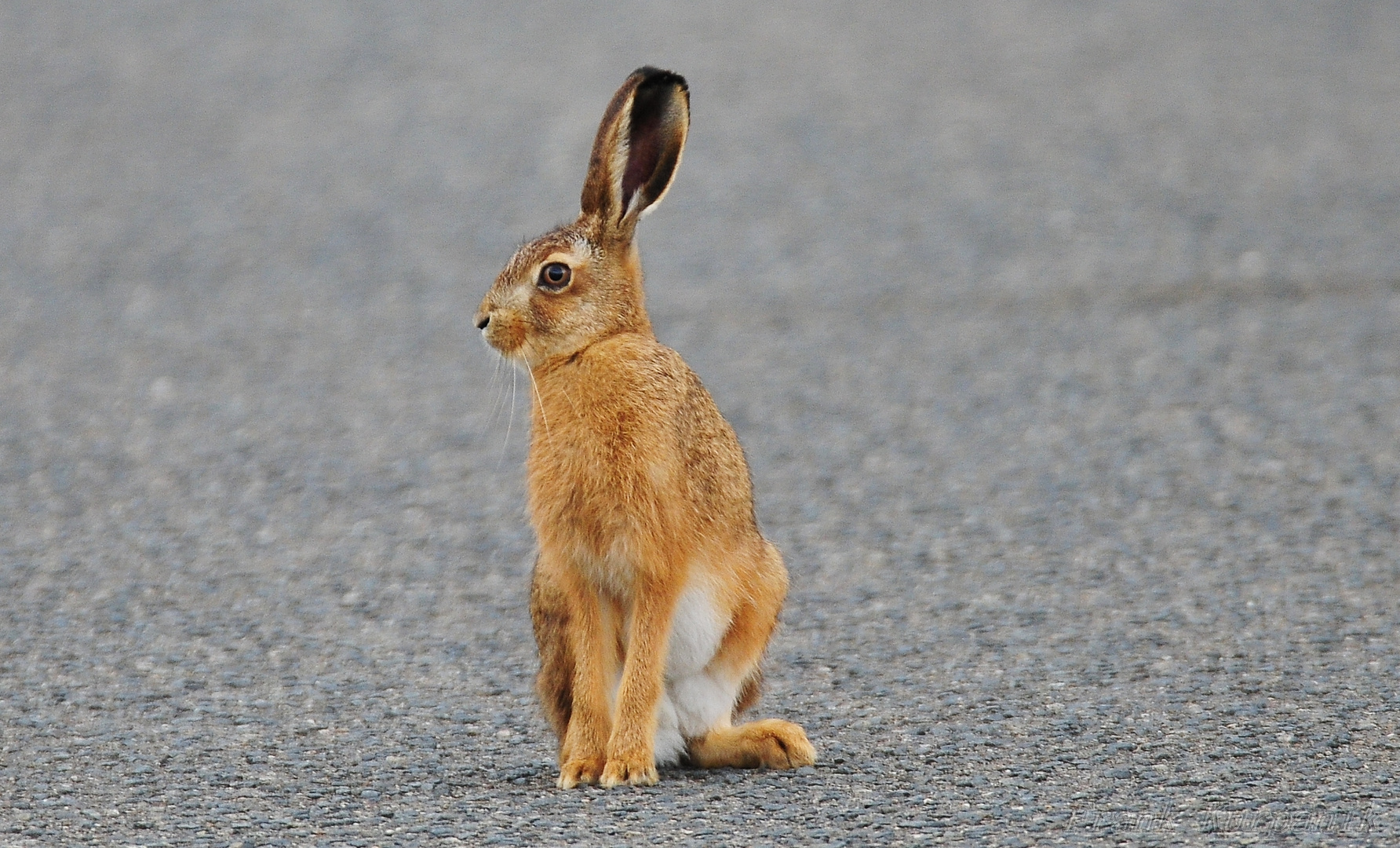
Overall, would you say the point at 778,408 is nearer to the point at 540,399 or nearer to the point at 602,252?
the point at 602,252

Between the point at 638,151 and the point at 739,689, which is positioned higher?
the point at 638,151

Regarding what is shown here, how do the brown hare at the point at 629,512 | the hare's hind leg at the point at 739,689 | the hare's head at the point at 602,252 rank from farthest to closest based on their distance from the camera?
1. the hare's hind leg at the point at 739,689
2. the hare's head at the point at 602,252
3. the brown hare at the point at 629,512

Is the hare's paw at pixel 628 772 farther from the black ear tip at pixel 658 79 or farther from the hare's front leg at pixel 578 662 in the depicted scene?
the black ear tip at pixel 658 79

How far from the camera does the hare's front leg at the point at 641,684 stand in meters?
4.36

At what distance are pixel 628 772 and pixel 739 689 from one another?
0.41 meters

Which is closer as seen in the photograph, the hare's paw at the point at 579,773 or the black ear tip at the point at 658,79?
the hare's paw at the point at 579,773

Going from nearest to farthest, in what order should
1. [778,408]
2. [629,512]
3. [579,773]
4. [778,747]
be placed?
[629,512] → [579,773] → [778,747] → [778,408]

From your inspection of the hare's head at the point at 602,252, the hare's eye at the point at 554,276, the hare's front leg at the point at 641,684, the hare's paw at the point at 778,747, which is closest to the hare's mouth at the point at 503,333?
the hare's head at the point at 602,252

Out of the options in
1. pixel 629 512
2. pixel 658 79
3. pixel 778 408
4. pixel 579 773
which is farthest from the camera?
pixel 778 408

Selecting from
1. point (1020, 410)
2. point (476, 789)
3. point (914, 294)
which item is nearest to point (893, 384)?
point (1020, 410)

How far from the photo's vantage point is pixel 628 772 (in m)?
4.37

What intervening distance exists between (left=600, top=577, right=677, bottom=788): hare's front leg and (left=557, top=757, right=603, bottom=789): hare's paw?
0.14 ft

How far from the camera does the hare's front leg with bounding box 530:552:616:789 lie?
4418 mm

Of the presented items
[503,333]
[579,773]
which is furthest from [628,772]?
[503,333]
